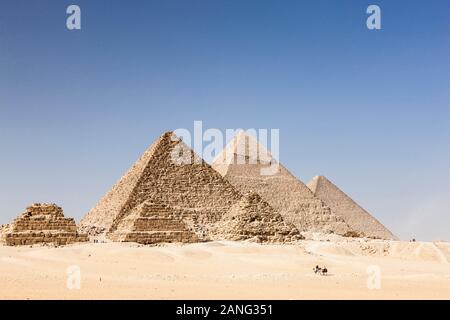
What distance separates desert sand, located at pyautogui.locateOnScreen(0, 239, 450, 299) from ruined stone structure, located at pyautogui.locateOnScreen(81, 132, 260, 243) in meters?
16.6

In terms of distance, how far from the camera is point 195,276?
22422mm

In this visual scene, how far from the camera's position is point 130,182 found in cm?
5628

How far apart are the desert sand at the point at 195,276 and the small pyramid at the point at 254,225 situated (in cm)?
646

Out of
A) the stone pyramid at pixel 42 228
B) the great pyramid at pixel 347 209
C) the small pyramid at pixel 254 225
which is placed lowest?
the great pyramid at pixel 347 209

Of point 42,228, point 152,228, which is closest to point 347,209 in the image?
point 152,228

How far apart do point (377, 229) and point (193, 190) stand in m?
35.8

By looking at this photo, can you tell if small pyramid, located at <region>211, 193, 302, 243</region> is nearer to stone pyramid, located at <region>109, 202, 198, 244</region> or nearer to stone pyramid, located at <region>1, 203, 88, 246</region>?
stone pyramid, located at <region>109, 202, 198, 244</region>

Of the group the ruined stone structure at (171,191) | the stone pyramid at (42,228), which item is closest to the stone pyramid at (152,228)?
the stone pyramid at (42,228)

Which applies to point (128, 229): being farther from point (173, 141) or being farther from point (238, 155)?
point (238, 155)

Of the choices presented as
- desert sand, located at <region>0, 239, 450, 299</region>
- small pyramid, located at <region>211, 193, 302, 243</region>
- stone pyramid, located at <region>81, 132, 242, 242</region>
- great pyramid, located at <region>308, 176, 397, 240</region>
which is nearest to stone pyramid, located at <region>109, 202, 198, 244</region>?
desert sand, located at <region>0, 239, 450, 299</region>

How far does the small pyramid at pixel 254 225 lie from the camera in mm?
43594

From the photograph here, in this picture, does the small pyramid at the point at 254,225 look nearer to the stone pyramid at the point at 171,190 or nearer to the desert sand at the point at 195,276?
the stone pyramid at the point at 171,190
